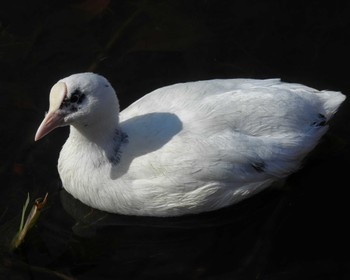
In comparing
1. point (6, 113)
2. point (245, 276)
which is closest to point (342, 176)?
point (245, 276)

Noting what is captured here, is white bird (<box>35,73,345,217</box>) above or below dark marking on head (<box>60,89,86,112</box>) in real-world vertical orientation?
below

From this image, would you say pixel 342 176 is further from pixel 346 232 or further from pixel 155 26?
pixel 155 26

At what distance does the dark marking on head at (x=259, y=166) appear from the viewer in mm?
6395

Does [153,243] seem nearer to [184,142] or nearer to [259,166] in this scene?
[184,142]

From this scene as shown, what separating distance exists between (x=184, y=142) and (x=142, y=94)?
142 cm

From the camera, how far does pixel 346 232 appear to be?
6793mm

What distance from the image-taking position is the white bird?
629 cm

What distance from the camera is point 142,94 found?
762 centimetres

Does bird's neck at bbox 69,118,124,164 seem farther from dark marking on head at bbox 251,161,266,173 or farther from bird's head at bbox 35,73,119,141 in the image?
dark marking on head at bbox 251,161,266,173

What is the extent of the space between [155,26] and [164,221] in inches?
82.7

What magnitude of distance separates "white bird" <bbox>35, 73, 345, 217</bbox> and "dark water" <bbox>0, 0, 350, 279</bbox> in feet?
0.91

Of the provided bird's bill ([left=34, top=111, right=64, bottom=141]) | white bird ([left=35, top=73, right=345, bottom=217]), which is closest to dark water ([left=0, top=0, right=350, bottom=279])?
white bird ([left=35, top=73, right=345, bottom=217])

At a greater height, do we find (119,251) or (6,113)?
(6,113)

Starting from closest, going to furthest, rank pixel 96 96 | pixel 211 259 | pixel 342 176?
pixel 96 96, pixel 211 259, pixel 342 176
